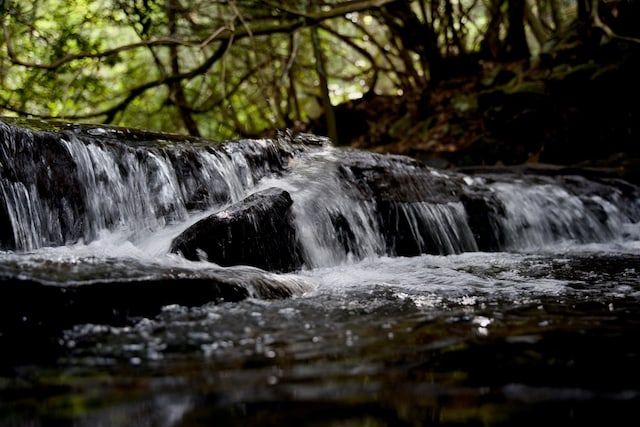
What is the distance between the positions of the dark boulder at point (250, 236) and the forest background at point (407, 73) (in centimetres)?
350

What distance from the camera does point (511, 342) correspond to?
216 centimetres

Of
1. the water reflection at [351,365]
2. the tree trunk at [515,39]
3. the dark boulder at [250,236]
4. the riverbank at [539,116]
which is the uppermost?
the tree trunk at [515,39]

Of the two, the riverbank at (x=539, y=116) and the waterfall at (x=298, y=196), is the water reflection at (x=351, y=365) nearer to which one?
the waterfall at (x=298, y=196)

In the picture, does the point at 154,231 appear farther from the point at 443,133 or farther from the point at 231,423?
the point at 443,133

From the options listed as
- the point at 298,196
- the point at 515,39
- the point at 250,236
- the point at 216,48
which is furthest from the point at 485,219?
the point at 216,48

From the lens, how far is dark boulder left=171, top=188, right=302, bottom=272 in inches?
165

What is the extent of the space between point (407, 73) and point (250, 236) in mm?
10244

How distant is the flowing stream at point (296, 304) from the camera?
159cm

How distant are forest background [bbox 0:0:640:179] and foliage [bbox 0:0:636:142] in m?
0.04

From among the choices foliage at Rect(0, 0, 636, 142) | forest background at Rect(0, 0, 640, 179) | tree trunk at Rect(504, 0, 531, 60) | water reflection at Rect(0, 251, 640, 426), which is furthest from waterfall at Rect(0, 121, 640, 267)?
tree trunk at Rect(504, 0, 531, 60)

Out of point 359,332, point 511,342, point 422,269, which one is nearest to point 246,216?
point 422,269

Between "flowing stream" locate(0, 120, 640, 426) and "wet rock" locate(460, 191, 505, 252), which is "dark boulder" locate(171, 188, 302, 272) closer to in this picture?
"flowing stream" locate(0, 120, 640, 426)

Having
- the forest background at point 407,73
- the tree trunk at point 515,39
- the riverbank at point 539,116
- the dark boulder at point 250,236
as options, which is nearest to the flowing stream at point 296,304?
the dark boulder at point 250,236

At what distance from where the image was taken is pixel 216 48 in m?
13.7
